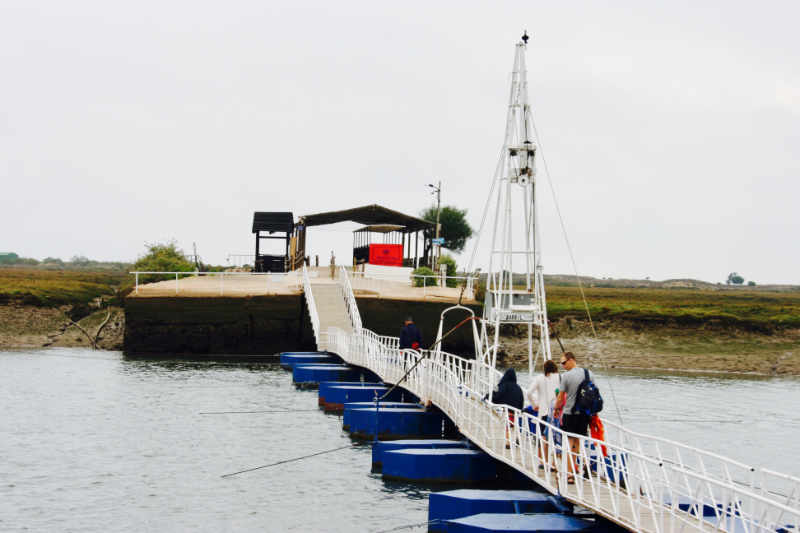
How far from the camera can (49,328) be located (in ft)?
188

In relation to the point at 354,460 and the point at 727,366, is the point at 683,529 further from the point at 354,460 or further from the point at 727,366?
the point at 727,366

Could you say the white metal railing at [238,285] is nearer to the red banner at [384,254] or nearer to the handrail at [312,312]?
the handrail at [312,312]

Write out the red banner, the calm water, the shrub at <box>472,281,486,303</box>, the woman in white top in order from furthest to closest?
the red banner
the shrub at <box>472,281,486,303</box>
the calm water
the woman in white top

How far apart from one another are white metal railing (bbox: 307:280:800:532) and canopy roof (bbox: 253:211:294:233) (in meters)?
38.6

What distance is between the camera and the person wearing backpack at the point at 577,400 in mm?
15227

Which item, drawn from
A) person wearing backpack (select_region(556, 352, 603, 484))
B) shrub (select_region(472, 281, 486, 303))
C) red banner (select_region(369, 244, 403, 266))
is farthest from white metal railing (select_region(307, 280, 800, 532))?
red banner (select_region(369, 244, 403, 266))

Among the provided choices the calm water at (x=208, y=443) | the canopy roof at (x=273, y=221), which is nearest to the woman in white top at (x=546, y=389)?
the calm water at (x=208, y=443)

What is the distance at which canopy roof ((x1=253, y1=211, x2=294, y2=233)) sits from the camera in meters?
68.1

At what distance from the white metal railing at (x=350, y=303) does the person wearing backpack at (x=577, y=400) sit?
960 inches

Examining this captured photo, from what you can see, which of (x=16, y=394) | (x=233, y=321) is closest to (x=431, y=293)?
(x=233, y=321)

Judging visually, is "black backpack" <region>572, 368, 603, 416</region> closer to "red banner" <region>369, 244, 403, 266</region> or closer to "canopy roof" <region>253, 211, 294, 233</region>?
"red banner" <region>369, 244, 403, 266</region>

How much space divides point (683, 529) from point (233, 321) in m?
38.5

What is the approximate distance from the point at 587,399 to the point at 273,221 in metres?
55.3

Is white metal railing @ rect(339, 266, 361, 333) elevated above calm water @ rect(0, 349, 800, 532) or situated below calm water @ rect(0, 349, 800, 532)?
above
